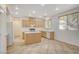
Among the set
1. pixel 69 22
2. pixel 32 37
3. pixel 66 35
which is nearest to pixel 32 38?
pixel 32 37

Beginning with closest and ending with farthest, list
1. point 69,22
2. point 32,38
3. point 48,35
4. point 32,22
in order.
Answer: point 32,22
point 48,35
point 32,38
point 69,22

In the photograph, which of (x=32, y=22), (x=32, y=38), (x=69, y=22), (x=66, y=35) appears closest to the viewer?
(x=32, y=22)

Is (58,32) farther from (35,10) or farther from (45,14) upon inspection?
(35,10)

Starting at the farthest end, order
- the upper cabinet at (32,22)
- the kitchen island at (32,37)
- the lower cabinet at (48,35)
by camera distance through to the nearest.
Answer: the lower cabinet at (48,35), the kitchen island at (32,37), the upper cabinet at (32,22)

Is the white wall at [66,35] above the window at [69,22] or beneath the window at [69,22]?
beneath

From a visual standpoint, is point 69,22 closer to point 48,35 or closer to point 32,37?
point 48,35

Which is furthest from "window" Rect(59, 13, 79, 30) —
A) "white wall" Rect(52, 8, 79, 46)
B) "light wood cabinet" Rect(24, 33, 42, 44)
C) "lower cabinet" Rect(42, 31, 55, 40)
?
"light wood cabinet" Rect(24, 33, 42, 44)

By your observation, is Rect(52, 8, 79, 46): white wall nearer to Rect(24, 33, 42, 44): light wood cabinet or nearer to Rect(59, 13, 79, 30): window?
Rect(59, 13, 79, 30): window

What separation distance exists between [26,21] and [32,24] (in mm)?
301

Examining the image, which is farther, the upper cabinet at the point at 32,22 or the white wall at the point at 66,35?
the white wall at the point at 66,35

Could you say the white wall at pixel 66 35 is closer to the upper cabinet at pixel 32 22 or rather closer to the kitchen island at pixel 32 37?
the kitchen island at pixel 32 37

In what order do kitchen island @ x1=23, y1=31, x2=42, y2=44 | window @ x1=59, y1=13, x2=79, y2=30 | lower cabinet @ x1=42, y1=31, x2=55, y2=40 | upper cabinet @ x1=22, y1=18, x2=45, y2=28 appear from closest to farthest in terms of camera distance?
1. upper cabinet @ x1=22, y1=18, x2=45, y2=28
2. kitchen island @ x1=23, y1=31, x2=42, y2=44
3. lower cabinet @ x1=42, y1=31, x2=55, y2=40
4. window @ x1=59, y1=13, x2=79, y2=30

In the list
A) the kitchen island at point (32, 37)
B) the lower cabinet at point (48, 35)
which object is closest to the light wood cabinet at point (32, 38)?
the kitchen island at point (32, 37)
